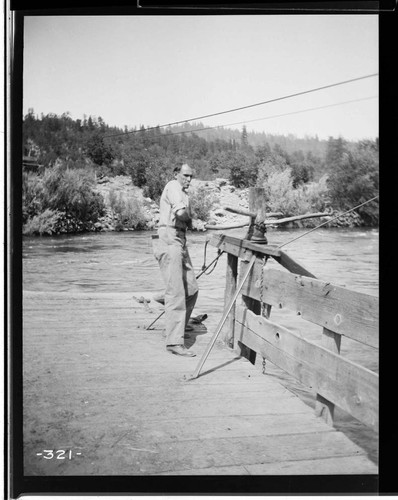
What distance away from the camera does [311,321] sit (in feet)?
14.8

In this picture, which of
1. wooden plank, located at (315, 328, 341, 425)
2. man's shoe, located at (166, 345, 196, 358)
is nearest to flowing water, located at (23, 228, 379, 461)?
man's shoe, located at (166, 345, 196, 358)

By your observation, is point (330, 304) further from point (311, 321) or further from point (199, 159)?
point (199, 159)

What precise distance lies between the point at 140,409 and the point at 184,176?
1740 millimetres

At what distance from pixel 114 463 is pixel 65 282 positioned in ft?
4.68

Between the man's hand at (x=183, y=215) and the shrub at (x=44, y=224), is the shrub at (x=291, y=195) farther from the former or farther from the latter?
the shrub at (x=44, y=224)

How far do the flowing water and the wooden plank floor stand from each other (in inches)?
4.7

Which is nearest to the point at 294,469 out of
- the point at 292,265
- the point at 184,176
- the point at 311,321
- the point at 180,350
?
Result: the point at 311,321

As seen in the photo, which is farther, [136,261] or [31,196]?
[136,261]

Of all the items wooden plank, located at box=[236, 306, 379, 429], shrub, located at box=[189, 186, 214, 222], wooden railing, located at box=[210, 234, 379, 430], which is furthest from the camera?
shrub, located at box=[189, 186, 214, 222]

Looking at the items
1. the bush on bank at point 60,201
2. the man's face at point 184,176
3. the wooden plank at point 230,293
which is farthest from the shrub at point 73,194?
the wooden plank at point 230,293

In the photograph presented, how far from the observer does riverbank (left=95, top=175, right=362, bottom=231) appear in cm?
491

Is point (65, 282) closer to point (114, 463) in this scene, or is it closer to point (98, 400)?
point (98, 400)

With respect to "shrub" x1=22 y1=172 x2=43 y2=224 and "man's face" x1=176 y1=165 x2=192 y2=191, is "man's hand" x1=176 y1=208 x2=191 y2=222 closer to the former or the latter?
"man's face" x1=176 y1=165 x2=192 y2=191
